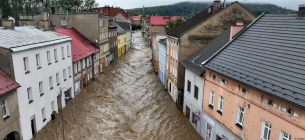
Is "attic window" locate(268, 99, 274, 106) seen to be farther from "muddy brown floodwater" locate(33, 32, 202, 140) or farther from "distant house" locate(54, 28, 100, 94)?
"distant house" locate(54, 28, 100, 94)

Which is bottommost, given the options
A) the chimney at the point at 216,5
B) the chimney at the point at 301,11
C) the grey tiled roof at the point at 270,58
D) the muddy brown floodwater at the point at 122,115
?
the muddy brown floodwater at the point at 122,115

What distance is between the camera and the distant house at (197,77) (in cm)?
1781

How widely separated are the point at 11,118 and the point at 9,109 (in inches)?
26.0

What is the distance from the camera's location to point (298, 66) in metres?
10.5

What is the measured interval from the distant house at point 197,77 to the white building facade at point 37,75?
1078 cm

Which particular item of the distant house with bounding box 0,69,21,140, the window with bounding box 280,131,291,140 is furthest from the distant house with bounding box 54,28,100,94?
the window with bounding box 280,131,291,140

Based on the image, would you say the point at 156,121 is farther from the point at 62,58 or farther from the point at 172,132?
the point at 62,58

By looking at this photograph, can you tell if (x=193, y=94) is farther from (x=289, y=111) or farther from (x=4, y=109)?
(x=4, y=109)

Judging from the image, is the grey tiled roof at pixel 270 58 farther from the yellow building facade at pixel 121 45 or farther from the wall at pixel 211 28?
the yellow building facade at pixel 121 45

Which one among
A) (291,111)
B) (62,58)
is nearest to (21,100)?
(62,58)

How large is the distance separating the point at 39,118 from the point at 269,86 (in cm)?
1694

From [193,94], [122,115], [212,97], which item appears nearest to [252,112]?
[212,97]

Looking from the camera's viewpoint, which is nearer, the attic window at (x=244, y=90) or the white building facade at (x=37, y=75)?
the attic window at (x=244, y=90)

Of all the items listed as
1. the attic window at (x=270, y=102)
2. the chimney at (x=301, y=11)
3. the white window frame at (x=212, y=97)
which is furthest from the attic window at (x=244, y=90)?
the chimney at (x=301, y=11)
